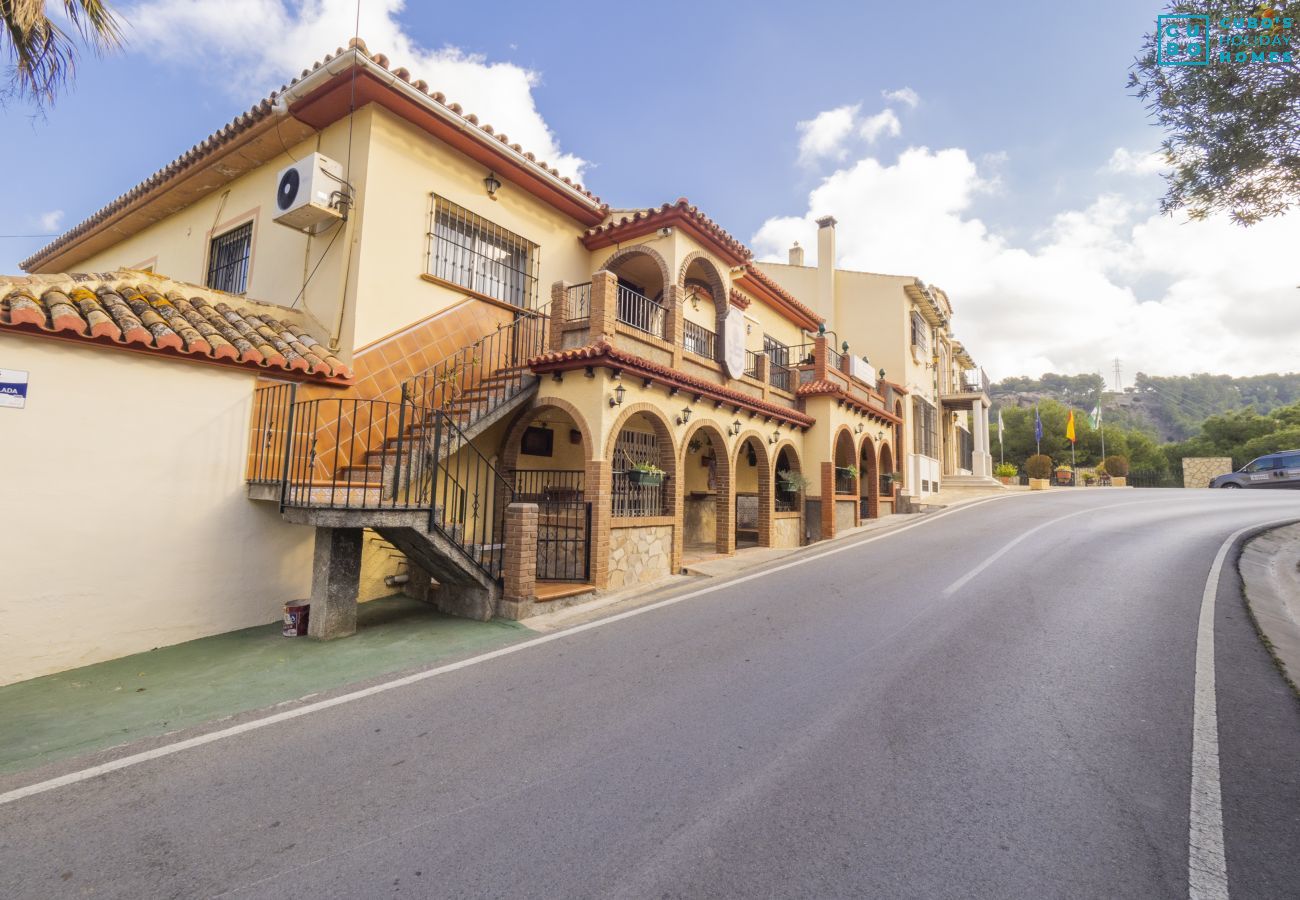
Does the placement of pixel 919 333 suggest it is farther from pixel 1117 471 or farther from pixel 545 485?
pixel 545 485

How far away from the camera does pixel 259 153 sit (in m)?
9.51

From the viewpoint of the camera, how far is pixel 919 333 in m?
24.1

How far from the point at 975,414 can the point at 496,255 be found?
2931cm

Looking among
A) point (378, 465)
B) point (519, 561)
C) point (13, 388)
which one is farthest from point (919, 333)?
point (13, 388)

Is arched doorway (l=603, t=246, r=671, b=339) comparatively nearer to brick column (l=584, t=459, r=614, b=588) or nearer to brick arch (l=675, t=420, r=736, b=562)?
brick arch (l=675, t=420, r=736, b=562)

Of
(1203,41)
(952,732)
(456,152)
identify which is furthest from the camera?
(456,152)

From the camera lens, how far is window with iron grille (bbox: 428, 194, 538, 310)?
9391 millimetres

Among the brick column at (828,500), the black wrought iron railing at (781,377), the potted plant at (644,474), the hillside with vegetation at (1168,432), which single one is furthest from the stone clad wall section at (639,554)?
the hillside with vegetation at (1168,432)

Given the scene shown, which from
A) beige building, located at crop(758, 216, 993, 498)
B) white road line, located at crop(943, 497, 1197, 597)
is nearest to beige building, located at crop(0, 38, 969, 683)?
A: white road line, located at crop(943, 497, 1197, 597)

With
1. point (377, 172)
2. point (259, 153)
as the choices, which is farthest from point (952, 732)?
point (259, 153)

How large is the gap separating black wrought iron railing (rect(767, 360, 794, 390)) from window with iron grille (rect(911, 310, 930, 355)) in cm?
1034

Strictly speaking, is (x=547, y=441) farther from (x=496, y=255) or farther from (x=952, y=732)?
(x=952, y=732)

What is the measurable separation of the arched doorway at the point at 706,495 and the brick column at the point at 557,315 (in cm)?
283

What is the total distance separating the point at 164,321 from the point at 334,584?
3608mm
